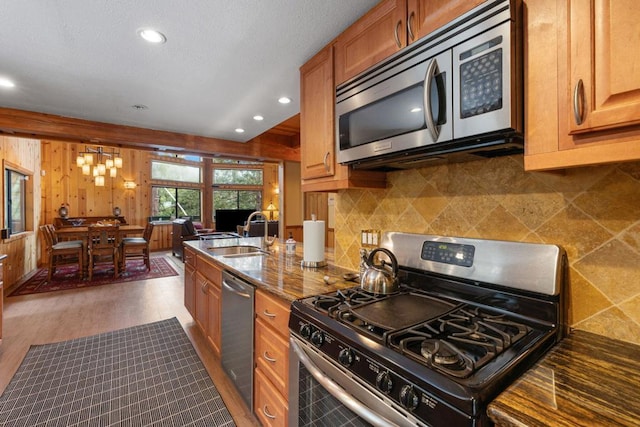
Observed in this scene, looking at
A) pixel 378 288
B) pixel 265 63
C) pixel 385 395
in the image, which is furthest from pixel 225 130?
pixel 385 395

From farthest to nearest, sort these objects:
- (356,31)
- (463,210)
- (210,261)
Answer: (210,261) < (356,31) < (463,210)

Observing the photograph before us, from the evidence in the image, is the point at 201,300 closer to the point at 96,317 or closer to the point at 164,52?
the point at 96,317

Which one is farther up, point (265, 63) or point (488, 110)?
point (265, 63)

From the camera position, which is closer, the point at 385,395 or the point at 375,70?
the point at 385,395

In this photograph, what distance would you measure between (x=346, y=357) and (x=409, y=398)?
25cm

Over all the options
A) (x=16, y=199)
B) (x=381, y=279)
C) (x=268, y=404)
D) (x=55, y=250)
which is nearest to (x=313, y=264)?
(x=381, y=279)

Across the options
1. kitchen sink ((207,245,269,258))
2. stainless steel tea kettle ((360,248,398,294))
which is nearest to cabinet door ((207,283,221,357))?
kitchen sink ((207,245,269,258))

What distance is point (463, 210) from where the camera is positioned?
1.32 meters

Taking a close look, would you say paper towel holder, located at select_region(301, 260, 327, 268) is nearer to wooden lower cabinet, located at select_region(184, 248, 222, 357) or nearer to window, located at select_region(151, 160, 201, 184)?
wooden lower cabinet, located at select_region(184, 248, 222, 357)

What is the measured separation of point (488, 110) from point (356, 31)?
947 mm

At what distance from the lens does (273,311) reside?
1.44 m

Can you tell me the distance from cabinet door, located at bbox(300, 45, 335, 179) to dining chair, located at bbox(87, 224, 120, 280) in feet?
15.9

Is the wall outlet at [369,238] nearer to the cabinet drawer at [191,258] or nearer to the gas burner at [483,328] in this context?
the gas burner at [483,328]

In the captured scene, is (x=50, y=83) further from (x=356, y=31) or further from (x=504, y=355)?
(x=504, y=355)
